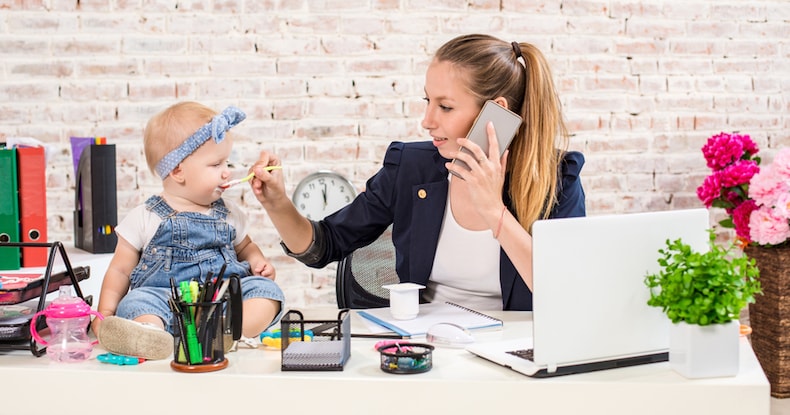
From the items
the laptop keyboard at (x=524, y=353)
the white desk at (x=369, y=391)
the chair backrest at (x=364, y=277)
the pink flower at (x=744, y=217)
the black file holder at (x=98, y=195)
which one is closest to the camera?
the white desk at (x=369, y=391)

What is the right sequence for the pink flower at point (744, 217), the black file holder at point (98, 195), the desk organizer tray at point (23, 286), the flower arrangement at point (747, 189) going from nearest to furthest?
the desk organizer tray at point (23, 286) → the black file holder at point (98, 195) → the flower arrangement at point (747, 189) → the pink flower at point (744, 217)

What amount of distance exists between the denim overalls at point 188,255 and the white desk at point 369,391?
0.54m

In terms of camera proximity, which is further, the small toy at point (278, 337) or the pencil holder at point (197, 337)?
the small toy at point (278, 337)

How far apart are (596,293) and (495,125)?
609 millimetres

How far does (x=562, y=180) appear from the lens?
83.0 inches

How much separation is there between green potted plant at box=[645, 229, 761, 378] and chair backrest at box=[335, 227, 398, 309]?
3.65 ft

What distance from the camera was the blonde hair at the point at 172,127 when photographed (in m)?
2.04

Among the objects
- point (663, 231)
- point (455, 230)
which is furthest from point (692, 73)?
point (663, 231)

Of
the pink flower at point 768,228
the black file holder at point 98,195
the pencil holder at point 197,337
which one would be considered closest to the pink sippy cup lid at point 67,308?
the pencil holder at point 197,337

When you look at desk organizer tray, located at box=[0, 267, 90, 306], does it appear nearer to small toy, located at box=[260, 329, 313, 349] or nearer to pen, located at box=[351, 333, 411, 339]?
small toy, located at box=[260, 329, 313, 349]

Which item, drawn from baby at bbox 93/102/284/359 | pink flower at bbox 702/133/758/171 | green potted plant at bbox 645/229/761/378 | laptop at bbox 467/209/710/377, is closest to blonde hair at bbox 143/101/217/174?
baby at bbox 93/102/284/359

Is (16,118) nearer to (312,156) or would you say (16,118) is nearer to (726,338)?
(312,156)

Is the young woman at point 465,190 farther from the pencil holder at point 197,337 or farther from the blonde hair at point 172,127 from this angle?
the pencil holder at point 197,337

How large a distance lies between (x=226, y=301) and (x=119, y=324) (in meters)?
0.19
